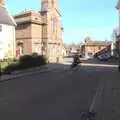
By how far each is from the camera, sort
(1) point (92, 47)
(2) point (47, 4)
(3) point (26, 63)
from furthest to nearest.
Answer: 1. (1) point (92, 47)
2. (2) point (47, 4)
3. (3) point (26, 63)

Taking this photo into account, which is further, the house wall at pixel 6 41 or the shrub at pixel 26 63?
the house wall at pixel 6 41

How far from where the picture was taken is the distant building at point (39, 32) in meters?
87.1

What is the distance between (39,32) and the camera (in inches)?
3526

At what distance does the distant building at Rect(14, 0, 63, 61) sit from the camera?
8706 cm

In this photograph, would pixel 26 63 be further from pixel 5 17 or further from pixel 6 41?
pixel 5 17

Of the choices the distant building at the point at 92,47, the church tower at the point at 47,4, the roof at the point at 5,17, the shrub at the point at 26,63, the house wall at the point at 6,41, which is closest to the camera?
the shrub at the point at 26,63

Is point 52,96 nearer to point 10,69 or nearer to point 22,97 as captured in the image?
point 22,97

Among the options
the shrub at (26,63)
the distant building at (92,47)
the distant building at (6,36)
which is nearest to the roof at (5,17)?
the distant building at (6,36)

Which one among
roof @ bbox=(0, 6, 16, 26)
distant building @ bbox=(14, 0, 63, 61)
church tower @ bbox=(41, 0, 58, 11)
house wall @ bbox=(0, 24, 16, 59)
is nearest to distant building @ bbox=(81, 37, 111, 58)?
church tower @ bbox=(41, 0, 58, 11)

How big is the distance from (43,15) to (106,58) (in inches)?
671

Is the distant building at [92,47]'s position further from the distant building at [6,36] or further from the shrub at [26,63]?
the shrub at [26,63]

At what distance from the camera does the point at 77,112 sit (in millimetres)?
13570

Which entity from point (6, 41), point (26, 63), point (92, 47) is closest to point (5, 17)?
point (6, 41)

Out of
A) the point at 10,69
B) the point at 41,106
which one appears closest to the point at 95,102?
the point at 41,106
